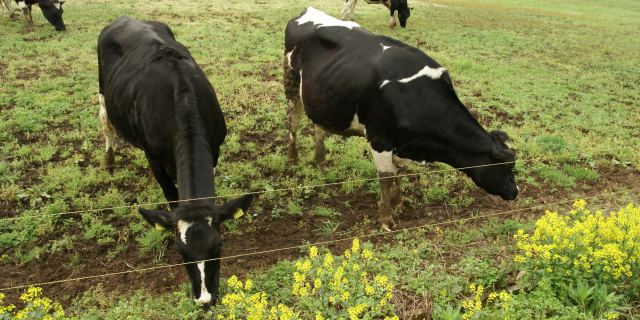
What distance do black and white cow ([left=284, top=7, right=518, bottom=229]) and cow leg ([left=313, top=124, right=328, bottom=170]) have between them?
0.82m

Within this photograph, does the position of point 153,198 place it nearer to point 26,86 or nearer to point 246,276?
point 246,276

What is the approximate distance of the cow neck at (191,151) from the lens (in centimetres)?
415

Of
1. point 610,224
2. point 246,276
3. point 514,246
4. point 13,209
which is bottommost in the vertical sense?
point 13,209

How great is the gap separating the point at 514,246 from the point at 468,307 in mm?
1577

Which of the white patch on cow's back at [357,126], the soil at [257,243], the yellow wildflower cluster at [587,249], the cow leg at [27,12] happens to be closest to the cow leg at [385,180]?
the soil at [257,243]

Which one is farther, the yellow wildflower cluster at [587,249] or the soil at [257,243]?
the soil at [257,243]

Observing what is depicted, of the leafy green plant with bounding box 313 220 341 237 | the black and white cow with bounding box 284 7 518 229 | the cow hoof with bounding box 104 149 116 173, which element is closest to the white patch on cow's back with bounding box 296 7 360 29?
the black and white cow with bounding box 284 7 518 229

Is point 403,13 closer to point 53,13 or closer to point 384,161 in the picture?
point 53,13

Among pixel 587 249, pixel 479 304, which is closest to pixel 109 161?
pixel 479 304

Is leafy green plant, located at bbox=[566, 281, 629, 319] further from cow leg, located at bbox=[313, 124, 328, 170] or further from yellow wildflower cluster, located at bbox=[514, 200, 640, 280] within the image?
cow leg, located at bbox=[313, 124, 328, 170]

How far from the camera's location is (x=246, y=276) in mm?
4641

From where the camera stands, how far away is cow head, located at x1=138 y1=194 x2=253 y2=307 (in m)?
3.77

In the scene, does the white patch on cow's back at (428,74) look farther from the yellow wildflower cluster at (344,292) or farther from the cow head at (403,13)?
the cow head at (403,13)

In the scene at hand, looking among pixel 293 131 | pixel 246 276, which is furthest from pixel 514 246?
pixel 293 131
